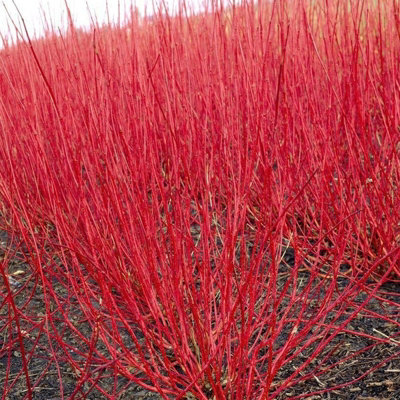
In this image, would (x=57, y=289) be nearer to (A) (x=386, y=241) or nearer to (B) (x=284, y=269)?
(B) (x=284, y=269)

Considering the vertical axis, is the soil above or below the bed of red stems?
below

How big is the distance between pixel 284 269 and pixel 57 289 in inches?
44.5

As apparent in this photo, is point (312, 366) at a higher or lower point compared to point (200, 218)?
lower

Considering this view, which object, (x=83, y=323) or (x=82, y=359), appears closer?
(x=82, y=359)

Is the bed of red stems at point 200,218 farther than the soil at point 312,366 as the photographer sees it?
No

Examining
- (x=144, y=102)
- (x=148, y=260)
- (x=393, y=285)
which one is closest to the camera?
(x=148, y=260)

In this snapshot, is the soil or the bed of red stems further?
the soil

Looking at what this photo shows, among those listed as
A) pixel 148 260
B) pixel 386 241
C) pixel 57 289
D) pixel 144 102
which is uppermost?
pixel 144 102

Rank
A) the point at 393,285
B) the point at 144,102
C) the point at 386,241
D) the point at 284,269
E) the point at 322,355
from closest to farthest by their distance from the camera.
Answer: the point at 144,102 → the point at 322,355 → the point at 386,241 → the point at 393,285 → the point at 284,269

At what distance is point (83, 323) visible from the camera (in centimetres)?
229

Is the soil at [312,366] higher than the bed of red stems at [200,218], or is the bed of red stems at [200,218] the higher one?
the bed of red stems at [200,218]

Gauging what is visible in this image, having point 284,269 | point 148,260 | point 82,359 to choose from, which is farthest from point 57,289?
point 148,260

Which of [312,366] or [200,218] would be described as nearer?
[200,218]

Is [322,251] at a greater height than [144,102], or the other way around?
[144,102]
